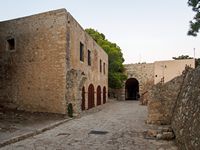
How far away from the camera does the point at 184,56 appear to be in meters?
44.2

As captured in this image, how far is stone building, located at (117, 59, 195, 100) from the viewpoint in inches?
1021

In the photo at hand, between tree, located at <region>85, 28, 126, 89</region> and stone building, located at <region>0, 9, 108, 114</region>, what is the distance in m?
12.8

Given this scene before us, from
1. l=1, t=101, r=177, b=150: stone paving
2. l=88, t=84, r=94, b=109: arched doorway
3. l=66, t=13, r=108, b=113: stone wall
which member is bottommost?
l=1, t=101, r=177, b=150: stone paving

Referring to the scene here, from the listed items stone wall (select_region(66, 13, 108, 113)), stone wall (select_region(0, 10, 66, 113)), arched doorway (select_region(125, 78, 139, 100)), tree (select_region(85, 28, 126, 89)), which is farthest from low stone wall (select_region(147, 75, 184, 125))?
arched doorway (select_region(125, 78, 139, 100))

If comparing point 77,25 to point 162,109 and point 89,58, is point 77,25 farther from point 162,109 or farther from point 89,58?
point 162,109

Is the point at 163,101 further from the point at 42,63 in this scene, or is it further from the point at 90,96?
the point at 90,96

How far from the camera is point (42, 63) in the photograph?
44.0 feet

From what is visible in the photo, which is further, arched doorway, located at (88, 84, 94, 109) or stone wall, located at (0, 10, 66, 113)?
arched doorway, located at (88, 84, 94, 109)

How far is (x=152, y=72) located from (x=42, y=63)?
18020 millimetres

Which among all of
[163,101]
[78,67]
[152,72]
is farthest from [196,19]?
[152,72]

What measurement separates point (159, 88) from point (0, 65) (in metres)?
10.5

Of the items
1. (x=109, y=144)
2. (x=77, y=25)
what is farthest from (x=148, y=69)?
(x=109, y=144)

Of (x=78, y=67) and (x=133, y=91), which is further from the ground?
(x=78, y=67)

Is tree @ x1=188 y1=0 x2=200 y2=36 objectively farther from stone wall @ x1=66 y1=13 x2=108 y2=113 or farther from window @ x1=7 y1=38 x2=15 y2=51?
window @ x1=7 y1=38 x2=15 y2=51
